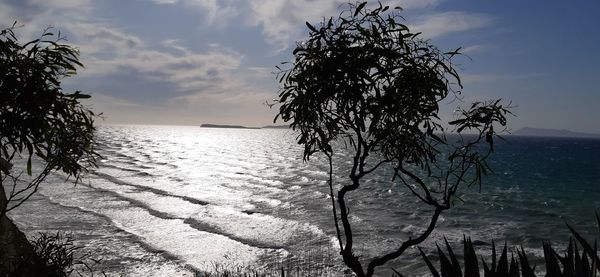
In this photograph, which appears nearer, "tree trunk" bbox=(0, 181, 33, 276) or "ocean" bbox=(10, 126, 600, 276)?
"tree trunk" bbox=(0, 181, 33, 276)

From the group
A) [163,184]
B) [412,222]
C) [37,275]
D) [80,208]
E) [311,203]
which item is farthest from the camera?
[163,184]

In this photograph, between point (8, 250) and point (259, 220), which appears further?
point (259, 220)

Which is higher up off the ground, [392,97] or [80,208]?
[392,97]

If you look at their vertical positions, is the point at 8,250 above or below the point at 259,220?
above

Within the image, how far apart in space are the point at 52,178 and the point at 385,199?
3903 centimetres

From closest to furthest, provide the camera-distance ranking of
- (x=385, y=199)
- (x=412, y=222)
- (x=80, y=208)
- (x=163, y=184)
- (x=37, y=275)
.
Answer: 1. (x=37, y=275)
2. (x=412, y=222)
3. (x=80, y=208)
4. (x=385, y=199)
5. (x=163, y=184)

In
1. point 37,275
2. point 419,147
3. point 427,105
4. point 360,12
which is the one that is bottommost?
point 37,275

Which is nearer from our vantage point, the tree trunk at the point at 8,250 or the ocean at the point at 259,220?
the tree trunk at the point at 8,250

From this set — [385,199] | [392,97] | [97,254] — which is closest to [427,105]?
[392,97]

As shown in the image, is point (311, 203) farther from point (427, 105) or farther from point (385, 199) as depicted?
point (427, 105)

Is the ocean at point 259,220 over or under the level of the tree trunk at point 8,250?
under

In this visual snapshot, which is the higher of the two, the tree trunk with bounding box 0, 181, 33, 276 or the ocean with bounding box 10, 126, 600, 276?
the tree trunk with bounding box 0, 181, 33, 276

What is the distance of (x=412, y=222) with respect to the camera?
3228cm

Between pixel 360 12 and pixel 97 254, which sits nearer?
pixel 360 12
